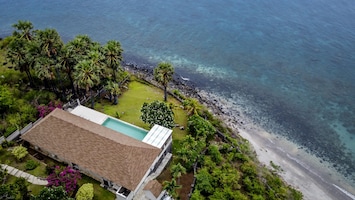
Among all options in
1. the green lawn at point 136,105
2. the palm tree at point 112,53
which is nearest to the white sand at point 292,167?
the green lawn at point 136,105

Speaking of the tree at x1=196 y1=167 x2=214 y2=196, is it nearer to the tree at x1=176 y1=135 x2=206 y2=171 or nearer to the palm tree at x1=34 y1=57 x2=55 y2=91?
the tree at x1=176 y1=135 x2=206 y2=171

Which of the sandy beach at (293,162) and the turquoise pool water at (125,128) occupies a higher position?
the turquoise pool water at (125,128)

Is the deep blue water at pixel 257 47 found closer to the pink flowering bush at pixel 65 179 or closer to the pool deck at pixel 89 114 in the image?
the pool deck at pixel 89 114

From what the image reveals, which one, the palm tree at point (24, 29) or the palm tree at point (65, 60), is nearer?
the palm tree at point (65, 60)

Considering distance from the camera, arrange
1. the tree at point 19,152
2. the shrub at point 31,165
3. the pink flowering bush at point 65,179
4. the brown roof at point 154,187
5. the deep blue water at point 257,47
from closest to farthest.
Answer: the pink flowering bush at point 65,179, the brown roof at point 154,187, the shrub at point 31,165, the tree at point 19,152, the deep blue water at point 257,47

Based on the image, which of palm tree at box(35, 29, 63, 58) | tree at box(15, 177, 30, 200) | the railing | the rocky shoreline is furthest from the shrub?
the rocky shoreline

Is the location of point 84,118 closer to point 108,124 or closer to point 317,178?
point 108,124

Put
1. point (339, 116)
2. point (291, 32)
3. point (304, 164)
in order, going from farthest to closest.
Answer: point (291, 32), point (339, 116), point (304, 164)

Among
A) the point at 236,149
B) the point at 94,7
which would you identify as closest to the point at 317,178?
the point at 236,149
